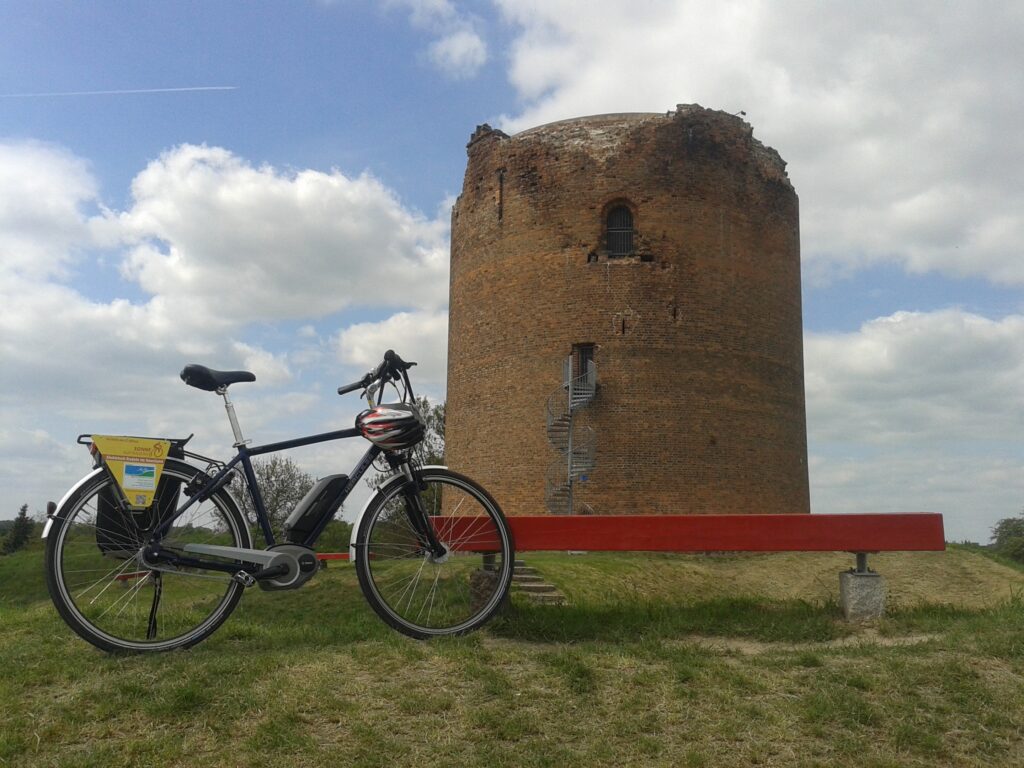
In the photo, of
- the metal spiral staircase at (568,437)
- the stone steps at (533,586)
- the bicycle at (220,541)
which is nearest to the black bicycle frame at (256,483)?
the bicycle at (220,541)

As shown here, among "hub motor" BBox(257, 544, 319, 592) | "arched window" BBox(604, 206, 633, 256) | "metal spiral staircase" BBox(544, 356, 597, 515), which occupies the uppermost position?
"arched window" BBox(604, 206, 633, 256)

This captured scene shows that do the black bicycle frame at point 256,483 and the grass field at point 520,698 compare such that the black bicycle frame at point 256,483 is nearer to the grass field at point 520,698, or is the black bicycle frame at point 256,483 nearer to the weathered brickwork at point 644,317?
the grass field at point 520,698

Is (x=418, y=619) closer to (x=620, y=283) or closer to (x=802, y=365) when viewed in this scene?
(x=620, y=283)

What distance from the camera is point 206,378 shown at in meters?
5.14

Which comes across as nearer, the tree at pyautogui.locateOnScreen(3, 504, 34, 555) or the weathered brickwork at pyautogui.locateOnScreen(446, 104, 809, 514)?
the weathered brickwork at pyautogui.locateOnScreen(446, 104, 809, 514)

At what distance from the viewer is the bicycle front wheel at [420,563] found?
16.7 feet

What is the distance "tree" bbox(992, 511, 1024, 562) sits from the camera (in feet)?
86.6

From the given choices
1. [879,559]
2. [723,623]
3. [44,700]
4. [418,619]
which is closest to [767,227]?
[879,559]

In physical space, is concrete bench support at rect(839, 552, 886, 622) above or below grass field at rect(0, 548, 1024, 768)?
above

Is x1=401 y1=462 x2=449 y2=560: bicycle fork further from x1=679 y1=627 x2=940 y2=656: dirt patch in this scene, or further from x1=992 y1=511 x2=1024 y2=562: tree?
x1=992 y1=511 x2=1024 y2=562: tree

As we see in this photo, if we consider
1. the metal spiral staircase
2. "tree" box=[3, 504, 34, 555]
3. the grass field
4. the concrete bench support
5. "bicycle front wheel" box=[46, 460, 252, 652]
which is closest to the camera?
the grass field

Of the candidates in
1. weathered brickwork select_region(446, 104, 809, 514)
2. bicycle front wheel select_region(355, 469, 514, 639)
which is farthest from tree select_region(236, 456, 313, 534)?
bicycle front wheel select_region(355, 469, 514, 639)

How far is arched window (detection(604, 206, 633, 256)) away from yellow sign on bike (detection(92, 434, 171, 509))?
46.5 feet

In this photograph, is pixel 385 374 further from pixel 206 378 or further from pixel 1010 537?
pixel 1010 537
